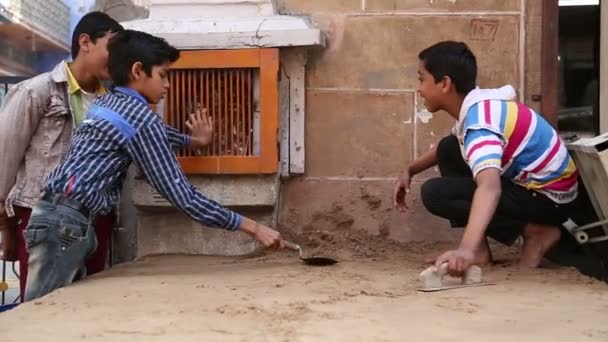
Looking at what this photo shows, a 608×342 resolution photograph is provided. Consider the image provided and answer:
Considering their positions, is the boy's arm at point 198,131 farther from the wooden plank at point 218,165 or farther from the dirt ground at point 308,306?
the dirt ground at point 308,306

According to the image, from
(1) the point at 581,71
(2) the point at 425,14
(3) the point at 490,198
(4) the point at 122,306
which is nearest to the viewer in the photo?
(4) the point at 122,306

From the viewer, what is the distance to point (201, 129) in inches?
147

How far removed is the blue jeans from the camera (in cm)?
296

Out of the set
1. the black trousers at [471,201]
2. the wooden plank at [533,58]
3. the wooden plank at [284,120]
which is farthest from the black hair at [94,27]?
the wooden plank at [533,58]

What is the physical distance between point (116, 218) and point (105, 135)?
942 millimetres

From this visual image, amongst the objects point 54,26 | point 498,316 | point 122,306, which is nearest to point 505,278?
point 498,316

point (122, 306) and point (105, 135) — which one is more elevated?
point (105, 135)

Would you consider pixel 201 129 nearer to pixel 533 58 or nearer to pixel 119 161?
pixel 119 161

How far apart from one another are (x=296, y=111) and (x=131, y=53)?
3.17ft

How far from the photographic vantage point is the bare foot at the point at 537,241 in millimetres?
3295

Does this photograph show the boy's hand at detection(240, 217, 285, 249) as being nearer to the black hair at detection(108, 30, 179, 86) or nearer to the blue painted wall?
the black hair at detection(108, 30, 179, 86)

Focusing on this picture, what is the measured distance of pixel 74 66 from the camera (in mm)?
3434

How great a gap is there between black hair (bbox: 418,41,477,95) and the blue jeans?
4.71 ft

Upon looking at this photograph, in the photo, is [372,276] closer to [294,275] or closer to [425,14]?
[294,275]
